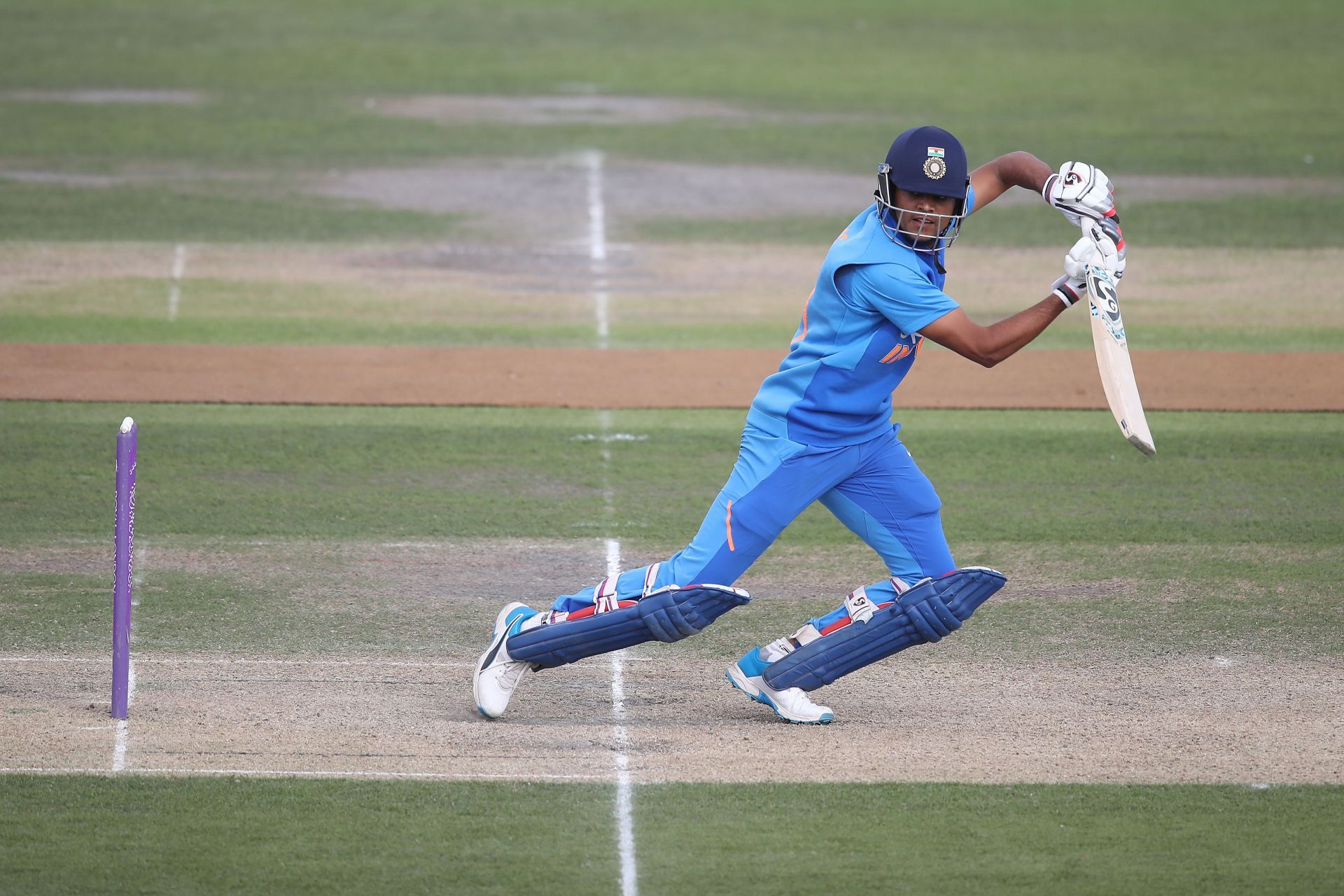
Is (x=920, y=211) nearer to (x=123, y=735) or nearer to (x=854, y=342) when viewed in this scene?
(x=854, y=342)

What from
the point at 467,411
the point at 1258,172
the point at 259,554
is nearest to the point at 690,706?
the point at 259,554

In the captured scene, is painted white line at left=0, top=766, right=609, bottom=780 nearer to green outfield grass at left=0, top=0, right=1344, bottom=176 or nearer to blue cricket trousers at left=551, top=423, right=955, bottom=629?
blue cricket trousers at left=551, top=423, right=955, bottom=629

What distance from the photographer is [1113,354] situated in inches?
239

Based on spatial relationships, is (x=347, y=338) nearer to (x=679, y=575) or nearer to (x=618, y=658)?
(x=618, y=658)

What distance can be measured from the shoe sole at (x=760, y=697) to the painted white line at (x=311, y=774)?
84 cm

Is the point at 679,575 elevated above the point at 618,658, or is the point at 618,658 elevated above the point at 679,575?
the point at 679,575

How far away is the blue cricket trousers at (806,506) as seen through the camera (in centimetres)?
616

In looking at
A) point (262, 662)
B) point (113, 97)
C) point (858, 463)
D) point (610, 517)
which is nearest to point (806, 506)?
point (858, 463)

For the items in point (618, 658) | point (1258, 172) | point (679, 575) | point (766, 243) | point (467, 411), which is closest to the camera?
point (679, 575)

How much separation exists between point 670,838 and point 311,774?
1340 millimetres

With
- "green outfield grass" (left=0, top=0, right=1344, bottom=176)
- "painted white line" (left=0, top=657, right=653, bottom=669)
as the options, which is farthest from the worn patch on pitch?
"painted white line" (left=0, top=657, right=653, bottom=669)

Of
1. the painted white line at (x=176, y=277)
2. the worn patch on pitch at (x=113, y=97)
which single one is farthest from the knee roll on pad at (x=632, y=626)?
the worn patch on pitch at (x=113, y=97)

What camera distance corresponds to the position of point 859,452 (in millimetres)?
6219

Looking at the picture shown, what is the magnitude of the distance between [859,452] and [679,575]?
0.81 metres
